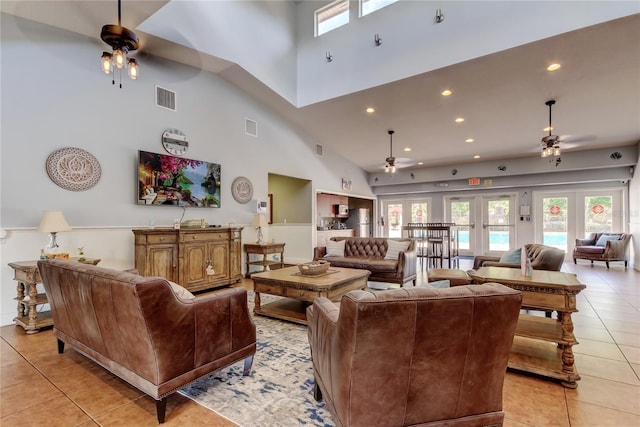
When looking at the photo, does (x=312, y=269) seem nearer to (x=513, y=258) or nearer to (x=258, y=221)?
(x=258, y=221)

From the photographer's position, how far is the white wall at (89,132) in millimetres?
3365

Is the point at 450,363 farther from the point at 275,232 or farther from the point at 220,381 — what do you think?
the point at 275,232

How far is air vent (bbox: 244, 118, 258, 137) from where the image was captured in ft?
19.7

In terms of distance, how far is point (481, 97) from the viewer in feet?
16.1

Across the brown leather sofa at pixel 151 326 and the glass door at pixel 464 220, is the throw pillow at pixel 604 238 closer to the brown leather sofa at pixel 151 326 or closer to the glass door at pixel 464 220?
the glass door at pixel 464 220

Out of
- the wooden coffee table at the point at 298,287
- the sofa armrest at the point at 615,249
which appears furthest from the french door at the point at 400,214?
the wooden coffee table at the point at 298,287

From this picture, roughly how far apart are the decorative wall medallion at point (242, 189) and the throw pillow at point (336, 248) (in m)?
1.95

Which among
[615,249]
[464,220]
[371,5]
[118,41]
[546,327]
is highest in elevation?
[371,5]

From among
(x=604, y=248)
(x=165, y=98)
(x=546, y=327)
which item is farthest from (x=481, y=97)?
(x=604, y=248)

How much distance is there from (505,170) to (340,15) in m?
6.33

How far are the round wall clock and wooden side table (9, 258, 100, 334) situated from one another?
6.97 feet

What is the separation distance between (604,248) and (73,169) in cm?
1049

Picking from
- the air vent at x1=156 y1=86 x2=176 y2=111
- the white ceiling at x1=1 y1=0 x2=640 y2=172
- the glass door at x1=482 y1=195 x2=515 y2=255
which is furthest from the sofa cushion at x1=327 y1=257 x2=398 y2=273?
the glass door at x1=482 y1=195 x2=515 y2=255

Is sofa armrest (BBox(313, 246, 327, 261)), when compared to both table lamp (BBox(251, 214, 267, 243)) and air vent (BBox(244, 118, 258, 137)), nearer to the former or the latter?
table lamp (BBox(251, 214, 267, 243))
